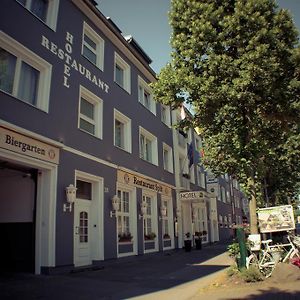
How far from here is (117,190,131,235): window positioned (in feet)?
56.7

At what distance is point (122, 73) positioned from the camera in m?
20.0

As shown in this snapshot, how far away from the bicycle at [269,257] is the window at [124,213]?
26.1 ft

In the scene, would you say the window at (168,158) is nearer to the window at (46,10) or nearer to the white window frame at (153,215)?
the white window frame at (153,215)

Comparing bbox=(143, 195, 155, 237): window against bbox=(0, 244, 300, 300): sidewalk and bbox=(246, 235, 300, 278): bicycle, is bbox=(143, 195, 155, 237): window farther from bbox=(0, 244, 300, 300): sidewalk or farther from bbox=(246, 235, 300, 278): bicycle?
bbox=(246, 235, 300, 278): bicycle

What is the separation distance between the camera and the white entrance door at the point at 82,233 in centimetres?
1379

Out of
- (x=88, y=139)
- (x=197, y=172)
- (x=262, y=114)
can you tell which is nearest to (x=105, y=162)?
(x=88, y=139)

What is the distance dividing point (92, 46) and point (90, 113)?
10.8ft

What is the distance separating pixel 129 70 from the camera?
20.2 meters

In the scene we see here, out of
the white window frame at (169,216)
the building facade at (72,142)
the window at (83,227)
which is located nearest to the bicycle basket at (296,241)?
the building facade at (72,142)

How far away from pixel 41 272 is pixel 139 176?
28.6ft

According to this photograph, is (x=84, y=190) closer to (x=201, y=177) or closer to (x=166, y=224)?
(x=166, y=224)

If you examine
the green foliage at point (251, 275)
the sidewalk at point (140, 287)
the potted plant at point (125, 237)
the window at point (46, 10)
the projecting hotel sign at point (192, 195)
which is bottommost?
the sidewalk at point (140, 287)

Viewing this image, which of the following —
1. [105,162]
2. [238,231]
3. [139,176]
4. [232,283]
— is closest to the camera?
[232,283]

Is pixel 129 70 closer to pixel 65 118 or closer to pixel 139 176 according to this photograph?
pixel 139 176
